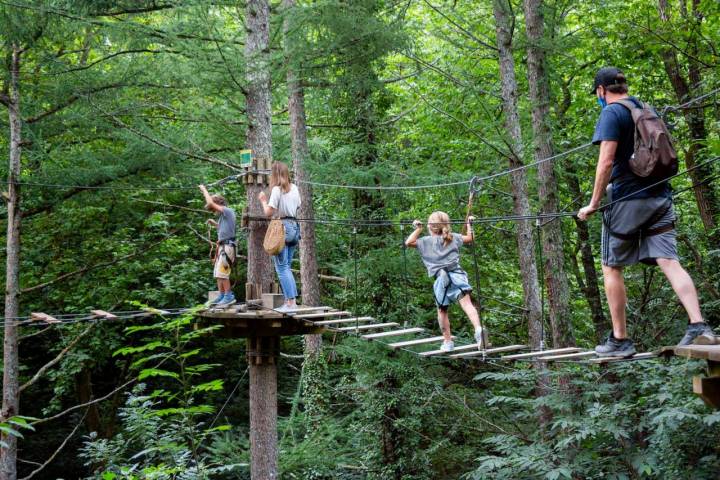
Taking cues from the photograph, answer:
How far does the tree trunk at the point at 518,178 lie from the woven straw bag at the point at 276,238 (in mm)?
3544

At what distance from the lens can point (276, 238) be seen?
19.9 feet

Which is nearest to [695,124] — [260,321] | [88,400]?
[260,321]

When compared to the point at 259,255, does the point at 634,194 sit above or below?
below

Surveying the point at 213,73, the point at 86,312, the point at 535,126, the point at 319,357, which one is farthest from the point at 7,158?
the point at 535,126

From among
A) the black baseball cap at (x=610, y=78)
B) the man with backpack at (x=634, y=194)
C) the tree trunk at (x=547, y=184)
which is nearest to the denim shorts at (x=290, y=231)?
the tree trunk at (x=547, y=184)

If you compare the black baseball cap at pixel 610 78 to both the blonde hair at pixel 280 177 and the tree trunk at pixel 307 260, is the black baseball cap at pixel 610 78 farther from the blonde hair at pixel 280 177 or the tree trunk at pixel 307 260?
the tree trunk at pixel 307 260

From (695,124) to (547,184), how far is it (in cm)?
231

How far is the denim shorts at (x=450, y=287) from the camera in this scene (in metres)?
5.28

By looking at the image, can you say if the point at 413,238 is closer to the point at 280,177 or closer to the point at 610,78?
the point at 280,177

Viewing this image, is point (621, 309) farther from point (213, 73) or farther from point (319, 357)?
point (319, 357)

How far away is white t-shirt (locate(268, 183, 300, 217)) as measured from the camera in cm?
618

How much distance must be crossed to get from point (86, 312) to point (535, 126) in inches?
302

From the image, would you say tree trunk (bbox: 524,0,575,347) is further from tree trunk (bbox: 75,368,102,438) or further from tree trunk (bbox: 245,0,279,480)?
tree trunk (bbox: 75,368,102,438)

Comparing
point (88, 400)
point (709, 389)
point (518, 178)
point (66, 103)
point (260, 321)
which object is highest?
point (66, 103)
